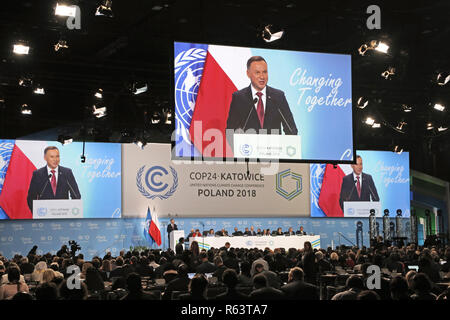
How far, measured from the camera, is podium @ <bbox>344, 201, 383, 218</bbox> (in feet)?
76.9

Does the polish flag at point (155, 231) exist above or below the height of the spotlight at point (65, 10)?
below

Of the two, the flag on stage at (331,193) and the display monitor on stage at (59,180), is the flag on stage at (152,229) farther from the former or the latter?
the flag on stage at (331,193)

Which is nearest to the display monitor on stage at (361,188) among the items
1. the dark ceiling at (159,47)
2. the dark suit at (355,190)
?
the dark suit at (355,190)

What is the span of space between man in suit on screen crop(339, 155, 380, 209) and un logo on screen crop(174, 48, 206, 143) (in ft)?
49.4

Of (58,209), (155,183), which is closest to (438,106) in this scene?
(155,183)

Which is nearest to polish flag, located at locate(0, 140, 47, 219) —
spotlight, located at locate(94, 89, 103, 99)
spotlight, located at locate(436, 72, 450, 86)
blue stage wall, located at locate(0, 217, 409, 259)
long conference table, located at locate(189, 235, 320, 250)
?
blue stage wall, located at locate(0, 217, 409, 259)

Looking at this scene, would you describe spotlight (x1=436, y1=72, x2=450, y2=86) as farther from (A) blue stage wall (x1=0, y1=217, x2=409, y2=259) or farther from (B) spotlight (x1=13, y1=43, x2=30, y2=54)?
(A) blue stage wall (x1=0, y1=217, x2=409, y2=259)

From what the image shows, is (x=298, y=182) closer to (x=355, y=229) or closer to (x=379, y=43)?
(x=355, y=229)

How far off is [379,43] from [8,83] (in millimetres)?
11011

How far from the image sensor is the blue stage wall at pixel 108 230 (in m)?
20.4

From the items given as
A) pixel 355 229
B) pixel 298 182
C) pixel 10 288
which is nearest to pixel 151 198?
pixel 298 182

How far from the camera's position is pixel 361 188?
77.5 feet

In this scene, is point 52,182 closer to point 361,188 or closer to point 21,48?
point 21,48

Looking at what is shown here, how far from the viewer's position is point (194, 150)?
9125 mm
